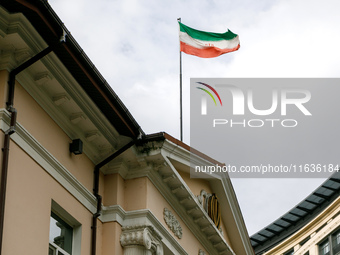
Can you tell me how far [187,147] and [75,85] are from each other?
4763 millimetres

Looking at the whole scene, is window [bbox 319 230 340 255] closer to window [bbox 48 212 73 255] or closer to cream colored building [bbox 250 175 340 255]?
cream colored building [bbox 250 175 340 255]

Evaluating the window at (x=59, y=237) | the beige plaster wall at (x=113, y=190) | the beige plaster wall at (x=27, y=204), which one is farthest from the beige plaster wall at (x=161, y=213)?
the beige plaster wall at (x=27, y=204)

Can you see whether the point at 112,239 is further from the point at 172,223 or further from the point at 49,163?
the point at 172,223

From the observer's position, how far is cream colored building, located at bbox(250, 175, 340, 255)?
172ft

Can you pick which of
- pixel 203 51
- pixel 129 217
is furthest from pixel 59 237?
pixel 203 51

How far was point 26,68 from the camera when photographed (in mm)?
12523

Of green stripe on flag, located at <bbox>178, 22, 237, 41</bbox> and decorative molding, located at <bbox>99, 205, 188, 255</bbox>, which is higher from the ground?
green stripe on flag, located at <bbox>178, 22, 237, 41</bbox>

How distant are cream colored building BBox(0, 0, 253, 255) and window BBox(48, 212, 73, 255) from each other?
2 cm

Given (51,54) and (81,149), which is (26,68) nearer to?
(51,54)

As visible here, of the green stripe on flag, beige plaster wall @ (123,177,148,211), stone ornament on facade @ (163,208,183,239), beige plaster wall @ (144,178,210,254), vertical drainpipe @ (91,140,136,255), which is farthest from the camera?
the green stripe on flag

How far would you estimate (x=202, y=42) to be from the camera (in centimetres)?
2242

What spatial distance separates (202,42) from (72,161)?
30.7ft

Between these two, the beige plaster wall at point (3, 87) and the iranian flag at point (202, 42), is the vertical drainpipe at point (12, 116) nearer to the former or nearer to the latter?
the beige plaster wall at point (3, 87)

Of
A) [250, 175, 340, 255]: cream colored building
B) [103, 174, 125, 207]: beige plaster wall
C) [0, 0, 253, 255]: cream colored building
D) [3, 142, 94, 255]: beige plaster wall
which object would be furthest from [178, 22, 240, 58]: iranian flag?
[250, 175, 340, 255]: cream colored building
